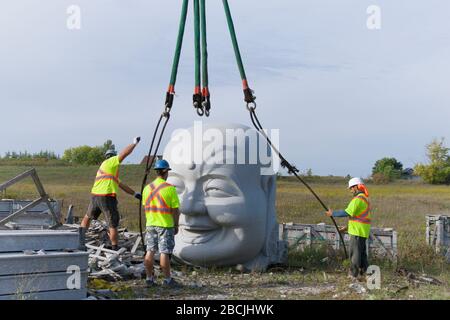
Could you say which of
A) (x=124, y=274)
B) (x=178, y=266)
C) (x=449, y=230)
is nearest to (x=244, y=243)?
(x=178, y=266)

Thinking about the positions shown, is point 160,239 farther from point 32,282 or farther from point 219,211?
point 32,282

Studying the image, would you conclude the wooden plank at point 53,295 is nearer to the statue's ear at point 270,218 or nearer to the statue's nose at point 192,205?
the statue's nose at point 192,205

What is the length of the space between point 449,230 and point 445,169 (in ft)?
145

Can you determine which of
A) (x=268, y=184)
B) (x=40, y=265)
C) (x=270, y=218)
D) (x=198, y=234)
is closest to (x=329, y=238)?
(x=270, y=218)

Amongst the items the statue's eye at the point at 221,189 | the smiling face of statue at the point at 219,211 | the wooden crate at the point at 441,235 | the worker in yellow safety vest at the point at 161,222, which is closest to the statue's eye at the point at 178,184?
the smiling face of statue at the point at 219,211

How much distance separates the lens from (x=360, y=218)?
Answer: 30.6ft

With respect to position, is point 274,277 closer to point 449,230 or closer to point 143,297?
point 143,297

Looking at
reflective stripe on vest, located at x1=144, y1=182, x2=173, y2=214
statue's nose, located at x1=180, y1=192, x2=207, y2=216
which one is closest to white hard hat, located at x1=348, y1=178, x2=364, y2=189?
statue's nose, located at x1=180, y1=192, x2=207, y2=216

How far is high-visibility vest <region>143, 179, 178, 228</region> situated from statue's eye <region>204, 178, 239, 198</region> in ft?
3.81

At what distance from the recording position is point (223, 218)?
929 cm

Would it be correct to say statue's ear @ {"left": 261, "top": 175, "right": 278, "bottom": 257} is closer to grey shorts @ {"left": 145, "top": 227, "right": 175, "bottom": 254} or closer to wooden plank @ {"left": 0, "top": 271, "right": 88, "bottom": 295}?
grey shorts @ {"left": 145, "top": 227, "right": 175, "bottom": 254}

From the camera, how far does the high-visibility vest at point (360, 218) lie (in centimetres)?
926

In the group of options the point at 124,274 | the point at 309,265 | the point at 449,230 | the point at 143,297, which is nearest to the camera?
the point at 143,297
